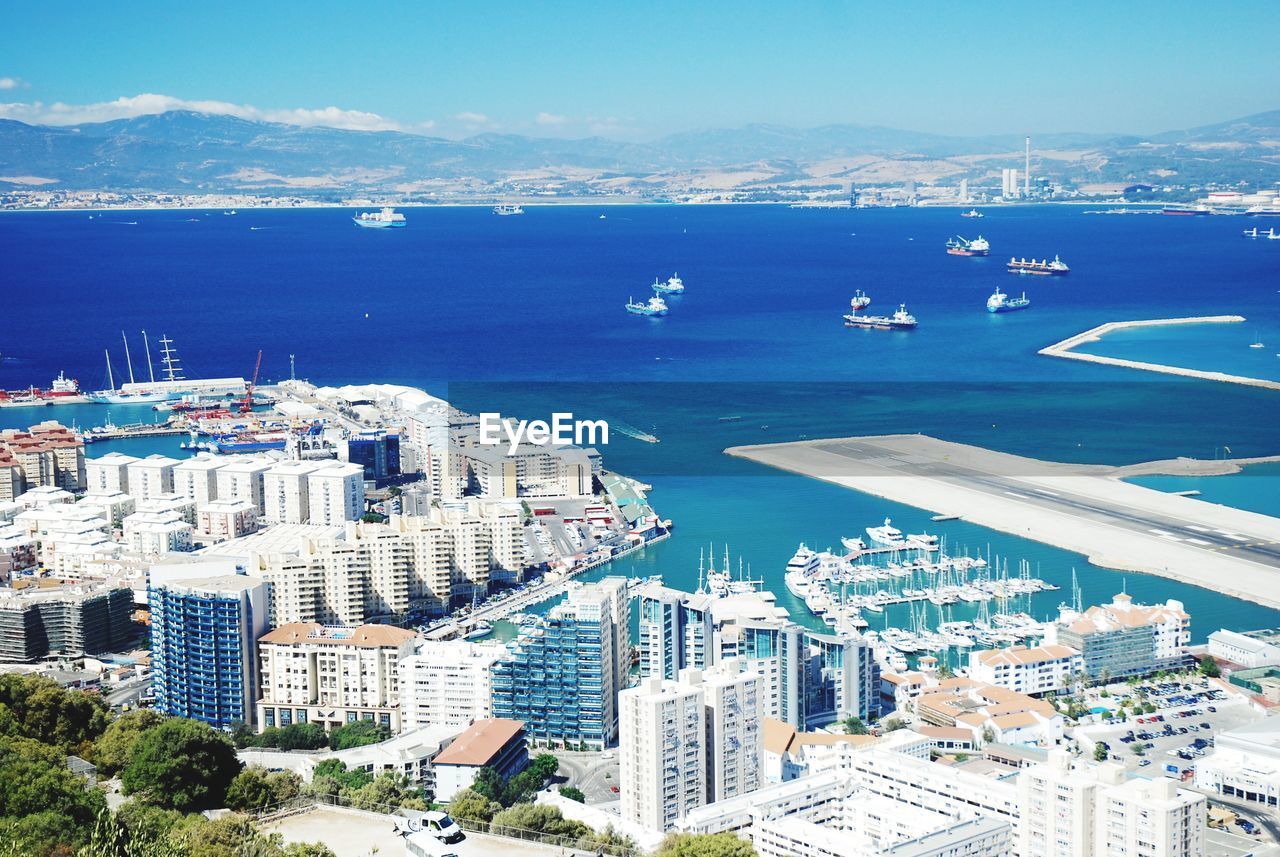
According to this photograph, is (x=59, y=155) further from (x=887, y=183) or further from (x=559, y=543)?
(x=559, y=543)

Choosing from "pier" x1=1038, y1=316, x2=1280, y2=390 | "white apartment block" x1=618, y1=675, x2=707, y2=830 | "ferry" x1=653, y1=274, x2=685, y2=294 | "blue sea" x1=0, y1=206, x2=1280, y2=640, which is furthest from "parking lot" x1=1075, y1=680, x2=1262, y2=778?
"ferry" x1=653, y1=274, x2=685, y2=294

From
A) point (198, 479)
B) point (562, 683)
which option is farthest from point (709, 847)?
point (198, 479)

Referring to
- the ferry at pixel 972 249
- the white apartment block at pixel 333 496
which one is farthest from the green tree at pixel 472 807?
the ferry at pixel 972 249

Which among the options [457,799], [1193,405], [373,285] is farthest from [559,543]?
[373,285]

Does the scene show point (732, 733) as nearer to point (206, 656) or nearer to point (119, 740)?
point (119, 740)
